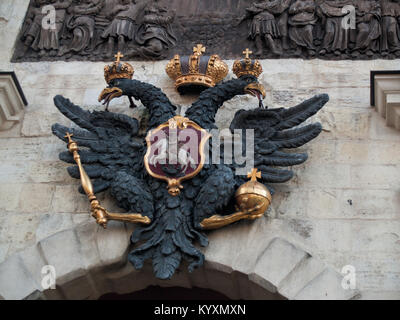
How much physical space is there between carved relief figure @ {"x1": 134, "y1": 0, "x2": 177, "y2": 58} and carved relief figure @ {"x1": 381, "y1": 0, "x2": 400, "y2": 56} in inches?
70.8

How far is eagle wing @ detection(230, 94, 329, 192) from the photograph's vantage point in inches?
207

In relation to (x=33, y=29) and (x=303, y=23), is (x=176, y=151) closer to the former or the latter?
(x=303, y=23)

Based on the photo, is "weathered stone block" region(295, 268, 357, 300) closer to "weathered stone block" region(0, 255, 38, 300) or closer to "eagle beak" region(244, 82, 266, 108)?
"eagle beak" region(244, 82, 266, 108)

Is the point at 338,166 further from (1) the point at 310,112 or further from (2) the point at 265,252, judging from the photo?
(2) the point at 265,252

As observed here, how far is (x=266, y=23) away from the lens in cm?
630

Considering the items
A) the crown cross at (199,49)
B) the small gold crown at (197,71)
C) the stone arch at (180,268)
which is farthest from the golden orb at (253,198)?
the crown cross at (199,49)

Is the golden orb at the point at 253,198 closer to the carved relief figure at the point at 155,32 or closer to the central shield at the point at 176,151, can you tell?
the central shield at the point at 176,151

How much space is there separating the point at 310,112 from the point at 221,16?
1.62 meters

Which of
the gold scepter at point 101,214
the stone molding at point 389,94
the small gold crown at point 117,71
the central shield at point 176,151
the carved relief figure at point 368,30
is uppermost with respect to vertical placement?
the carved relief figure at point 368,30

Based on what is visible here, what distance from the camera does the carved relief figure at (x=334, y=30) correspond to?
6.14 meters

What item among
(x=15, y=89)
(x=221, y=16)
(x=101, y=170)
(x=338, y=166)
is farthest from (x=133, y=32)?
(x=338, y=166)

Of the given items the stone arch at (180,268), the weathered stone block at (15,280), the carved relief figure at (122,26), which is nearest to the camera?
the stone arch at (180,268)

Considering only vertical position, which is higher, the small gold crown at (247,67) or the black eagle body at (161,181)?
the small gold crown at (247,67)

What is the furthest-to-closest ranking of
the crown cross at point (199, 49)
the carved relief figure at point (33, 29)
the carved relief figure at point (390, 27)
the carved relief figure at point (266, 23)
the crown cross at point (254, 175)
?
the carved relief figure at point (33, 29)
the carved relief figure at point (266, 23)
the carved relief figure at point (390, 27)
the crown cross at point (199, 49)
the crown cross at point (254, 175)
